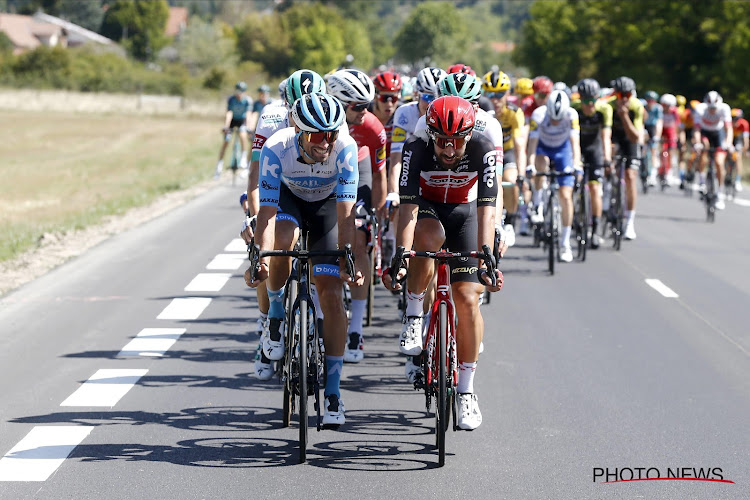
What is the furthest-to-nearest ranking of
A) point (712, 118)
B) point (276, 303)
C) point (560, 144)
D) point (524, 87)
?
point (712, 118) → point (524, 87) → point (560, 144) → point (276, 303)

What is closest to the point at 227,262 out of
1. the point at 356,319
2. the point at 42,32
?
the point at 356,319

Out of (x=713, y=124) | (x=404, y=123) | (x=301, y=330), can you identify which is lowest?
(x=301, y=330)

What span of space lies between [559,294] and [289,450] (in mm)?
6340

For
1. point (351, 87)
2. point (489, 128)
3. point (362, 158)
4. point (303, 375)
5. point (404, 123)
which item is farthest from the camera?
point (404, 123)

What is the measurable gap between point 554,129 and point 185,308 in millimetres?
5122

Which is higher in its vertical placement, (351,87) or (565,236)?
(351,87)

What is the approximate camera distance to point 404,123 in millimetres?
10141

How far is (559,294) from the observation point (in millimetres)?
12695

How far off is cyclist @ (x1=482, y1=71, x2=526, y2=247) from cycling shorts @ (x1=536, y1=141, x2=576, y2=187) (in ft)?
2.86

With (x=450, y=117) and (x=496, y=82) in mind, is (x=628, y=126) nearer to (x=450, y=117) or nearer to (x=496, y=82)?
(x=496, y=82)

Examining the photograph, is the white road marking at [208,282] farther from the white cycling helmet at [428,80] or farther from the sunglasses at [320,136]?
the sunglasses at [320,136]

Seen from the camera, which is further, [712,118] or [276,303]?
[712,118]

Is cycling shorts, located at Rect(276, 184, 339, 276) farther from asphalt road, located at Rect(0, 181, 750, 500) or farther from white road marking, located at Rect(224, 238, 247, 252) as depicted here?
white road marking, located at Rect(224, 238, 247, 252)

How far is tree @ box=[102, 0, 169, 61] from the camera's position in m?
169
